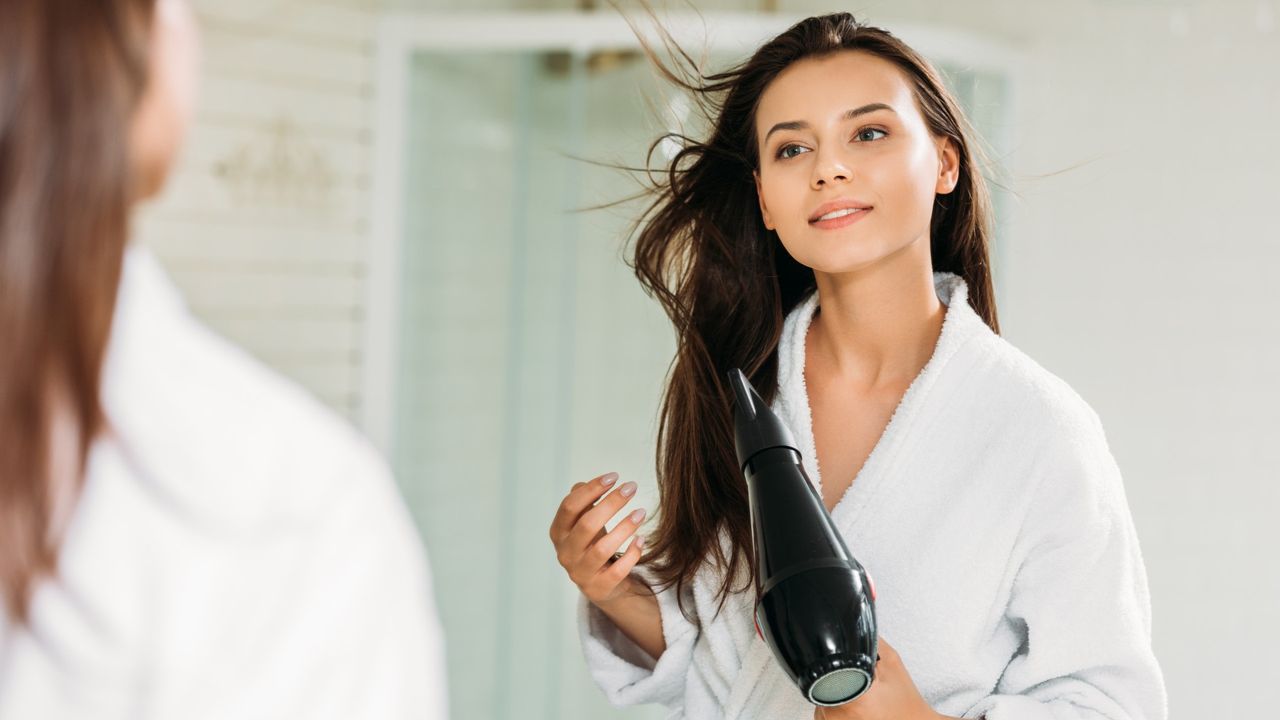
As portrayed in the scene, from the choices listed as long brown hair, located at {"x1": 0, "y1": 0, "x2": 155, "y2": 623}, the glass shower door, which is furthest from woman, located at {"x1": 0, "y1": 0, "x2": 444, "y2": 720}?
the glass shower door

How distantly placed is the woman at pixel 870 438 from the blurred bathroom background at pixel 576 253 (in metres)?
0.84

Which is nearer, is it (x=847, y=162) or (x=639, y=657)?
(x=847, y=162)

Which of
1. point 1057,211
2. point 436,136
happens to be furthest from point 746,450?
point 436,136

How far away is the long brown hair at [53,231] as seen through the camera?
348 mm

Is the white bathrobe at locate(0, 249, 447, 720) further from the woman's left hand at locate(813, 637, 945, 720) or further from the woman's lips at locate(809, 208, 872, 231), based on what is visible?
the woman's lips at locate(809, 208, 872, 231)

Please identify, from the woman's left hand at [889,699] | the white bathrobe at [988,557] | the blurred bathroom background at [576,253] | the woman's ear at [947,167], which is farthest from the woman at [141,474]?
the blurred bathroom background at [576,253]

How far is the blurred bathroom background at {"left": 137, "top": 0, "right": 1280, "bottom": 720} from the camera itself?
208 centimetres

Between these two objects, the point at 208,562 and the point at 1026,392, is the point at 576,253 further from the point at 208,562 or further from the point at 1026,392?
the point at 208,562

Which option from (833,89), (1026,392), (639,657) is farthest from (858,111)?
(639,657)

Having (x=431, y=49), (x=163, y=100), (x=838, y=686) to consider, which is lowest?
(x=838, y=686)

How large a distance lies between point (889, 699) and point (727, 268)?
48 centimetres

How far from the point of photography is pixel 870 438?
1021 mm

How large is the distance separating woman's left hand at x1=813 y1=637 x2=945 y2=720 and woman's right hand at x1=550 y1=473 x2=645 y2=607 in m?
0.25

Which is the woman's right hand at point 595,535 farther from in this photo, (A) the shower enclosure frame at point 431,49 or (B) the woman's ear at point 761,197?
(A) the shower enclosure frame at point 431,49
